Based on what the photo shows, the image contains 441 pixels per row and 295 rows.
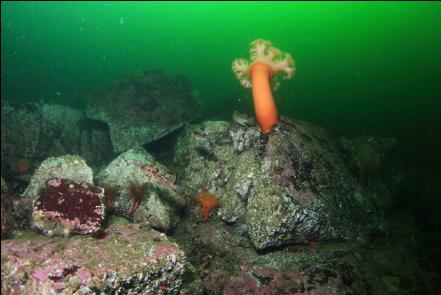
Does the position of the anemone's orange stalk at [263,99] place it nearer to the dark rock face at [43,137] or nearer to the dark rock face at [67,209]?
the dark rock face at [67,209]

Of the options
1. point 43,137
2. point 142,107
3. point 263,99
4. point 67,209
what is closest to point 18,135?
point 43,137

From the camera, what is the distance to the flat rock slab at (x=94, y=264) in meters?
3.41

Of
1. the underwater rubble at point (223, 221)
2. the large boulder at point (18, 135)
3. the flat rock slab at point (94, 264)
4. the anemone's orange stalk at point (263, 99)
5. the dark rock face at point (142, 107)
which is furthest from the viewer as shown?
the dark rock face at point (142, 107)

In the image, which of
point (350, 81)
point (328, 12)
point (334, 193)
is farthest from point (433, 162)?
point (328, 12)

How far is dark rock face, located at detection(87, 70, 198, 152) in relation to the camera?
9250 millimetres

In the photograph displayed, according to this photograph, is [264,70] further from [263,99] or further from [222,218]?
[222,218]

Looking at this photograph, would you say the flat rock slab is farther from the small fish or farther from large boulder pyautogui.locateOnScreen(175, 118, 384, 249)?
the small fish

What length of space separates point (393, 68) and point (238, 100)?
73.2 feet

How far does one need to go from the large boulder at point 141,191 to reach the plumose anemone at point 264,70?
2.32 metres

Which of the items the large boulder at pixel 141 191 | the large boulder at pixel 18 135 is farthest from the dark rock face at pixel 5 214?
the large boulder at pixel 18 135

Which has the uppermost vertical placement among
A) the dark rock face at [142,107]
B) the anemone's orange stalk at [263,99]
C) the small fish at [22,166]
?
the dark rock face at [142,107]

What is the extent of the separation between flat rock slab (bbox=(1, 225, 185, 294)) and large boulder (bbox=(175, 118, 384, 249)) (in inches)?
64.2

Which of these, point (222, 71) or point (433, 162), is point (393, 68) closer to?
point (222, 71)

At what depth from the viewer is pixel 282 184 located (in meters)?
Answer: 5.41
